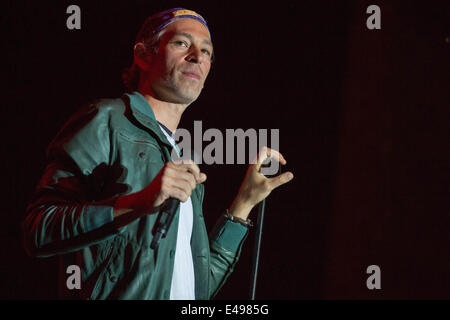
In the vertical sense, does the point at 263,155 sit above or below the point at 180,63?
below

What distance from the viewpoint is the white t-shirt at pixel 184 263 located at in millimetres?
1343

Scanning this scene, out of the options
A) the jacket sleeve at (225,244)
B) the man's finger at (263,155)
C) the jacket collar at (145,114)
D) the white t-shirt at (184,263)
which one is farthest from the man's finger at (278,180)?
the jacket collar at (145,114)

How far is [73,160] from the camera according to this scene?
124cm

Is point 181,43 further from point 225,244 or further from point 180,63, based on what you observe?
point 225,244

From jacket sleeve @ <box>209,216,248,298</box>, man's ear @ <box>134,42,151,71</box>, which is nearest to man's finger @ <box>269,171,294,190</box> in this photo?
jacket sleeve @ <box>209,216,248,298</box>

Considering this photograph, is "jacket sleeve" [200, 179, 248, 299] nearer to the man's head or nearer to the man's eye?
the man's head

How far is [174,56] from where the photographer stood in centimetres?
161

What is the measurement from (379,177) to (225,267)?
57.1 inches

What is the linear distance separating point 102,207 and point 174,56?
67cm

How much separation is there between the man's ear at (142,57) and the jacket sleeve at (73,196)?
401 millimetres

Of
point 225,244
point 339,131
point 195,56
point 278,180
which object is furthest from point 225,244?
point 339,131

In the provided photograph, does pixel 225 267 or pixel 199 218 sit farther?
pixel 225 267
